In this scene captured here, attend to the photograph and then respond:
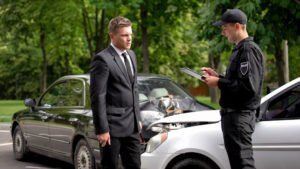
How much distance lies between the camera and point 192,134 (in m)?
5.55

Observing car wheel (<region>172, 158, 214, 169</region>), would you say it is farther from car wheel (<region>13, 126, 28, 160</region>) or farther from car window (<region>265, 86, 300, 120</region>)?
car wheel (<region>13, 126, 28, 160</region>)

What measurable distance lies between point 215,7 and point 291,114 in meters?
8.42

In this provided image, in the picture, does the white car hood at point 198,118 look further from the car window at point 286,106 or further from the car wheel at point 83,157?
the car wheel at point 83,157

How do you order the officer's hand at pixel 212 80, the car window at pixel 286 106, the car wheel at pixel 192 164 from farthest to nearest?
the car wheel at pixel 192 164, the car window at pixel 286 106, the officer's hand at pixel 212 80

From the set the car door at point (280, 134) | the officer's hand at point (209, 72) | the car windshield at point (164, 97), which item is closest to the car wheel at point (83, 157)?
the car windshield at point (164, 97)

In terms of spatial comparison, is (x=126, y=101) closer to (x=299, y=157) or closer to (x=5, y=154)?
(x=299, y=157)

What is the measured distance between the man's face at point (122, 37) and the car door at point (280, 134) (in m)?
1.39

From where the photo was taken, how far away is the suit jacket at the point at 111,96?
480 cm

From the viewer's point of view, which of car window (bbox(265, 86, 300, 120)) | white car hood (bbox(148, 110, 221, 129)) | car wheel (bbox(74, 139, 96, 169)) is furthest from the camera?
car wheel (bbox(74, 139, 96, 169))

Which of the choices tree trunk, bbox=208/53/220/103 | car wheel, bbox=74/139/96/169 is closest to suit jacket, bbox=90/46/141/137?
car wheel, bbox=74/139/96/169

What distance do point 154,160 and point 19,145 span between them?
5302 millimetres

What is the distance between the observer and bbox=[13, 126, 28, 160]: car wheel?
10.4 m

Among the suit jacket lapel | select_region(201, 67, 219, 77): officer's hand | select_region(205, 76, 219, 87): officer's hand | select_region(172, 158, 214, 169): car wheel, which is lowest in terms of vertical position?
select_region(172, 158, 214, 169): car wheel

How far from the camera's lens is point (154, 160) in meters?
5.82
